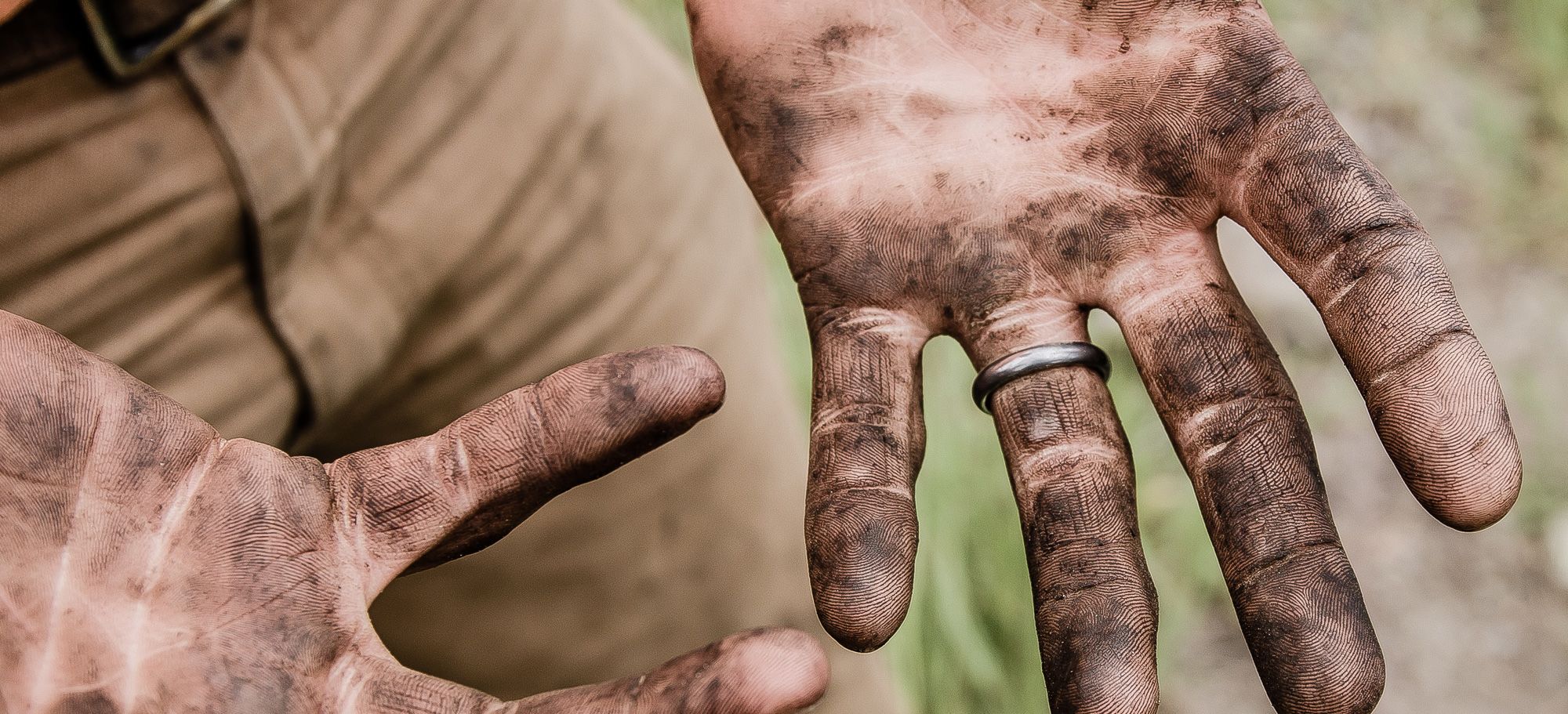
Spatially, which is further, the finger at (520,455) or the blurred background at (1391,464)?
the blurred background at (1391,464)

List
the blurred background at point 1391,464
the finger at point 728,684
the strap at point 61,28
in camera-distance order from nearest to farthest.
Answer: the finger at point 728,684, the strap at point 61,28, the blurred background at point 1391,464

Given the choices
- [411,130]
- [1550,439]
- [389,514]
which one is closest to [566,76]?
[411,130]

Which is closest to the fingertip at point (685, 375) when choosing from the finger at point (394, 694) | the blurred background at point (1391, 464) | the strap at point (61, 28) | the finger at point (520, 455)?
the finger at point (520, 455)

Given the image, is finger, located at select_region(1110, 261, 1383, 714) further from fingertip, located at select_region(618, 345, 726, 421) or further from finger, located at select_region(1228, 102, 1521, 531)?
fingertip, located at select_region(618, 345, 726, 421)

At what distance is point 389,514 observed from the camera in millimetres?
755

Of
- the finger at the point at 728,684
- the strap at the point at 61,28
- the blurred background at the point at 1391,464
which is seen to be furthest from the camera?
the blurred background at the point at 1391,464

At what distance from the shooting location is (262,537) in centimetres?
73

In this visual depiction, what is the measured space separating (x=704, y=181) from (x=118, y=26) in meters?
0.66

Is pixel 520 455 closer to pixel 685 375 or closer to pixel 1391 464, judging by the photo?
pixel 685 375

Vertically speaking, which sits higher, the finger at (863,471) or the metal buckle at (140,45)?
the metal buckle at (140,45)

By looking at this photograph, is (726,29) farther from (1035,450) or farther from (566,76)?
(1035,450)

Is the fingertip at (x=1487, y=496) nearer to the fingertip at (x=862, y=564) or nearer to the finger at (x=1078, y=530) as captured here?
the finger at (x=1078, y=530)

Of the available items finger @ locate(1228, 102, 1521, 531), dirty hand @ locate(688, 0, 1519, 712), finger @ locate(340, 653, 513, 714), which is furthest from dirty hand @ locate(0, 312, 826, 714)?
finger @ locate(1228, 102, 1521, 531)

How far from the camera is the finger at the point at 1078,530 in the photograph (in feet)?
2.42
